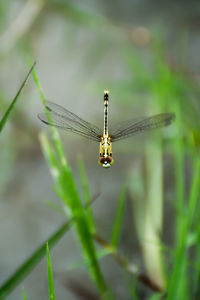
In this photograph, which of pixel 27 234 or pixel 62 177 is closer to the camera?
pixel 62 177

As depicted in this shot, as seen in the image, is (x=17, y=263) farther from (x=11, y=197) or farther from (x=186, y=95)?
(x=186, y=95)

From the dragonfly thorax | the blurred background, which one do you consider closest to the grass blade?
the dragonfly thorax

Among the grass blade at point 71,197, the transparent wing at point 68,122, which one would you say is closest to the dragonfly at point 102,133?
the transparent wing at point 68,122

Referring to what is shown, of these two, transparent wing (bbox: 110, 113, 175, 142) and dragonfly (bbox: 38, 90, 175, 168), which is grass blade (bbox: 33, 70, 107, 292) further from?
transparent wing (bbox: 110, 113, 175, 142)

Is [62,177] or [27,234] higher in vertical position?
[62,177]

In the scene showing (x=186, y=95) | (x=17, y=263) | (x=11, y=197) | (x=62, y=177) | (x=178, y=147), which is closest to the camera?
(x=62, y=177)

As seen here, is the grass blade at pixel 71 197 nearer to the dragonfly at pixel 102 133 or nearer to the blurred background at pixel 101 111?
the dragonfly at pixel 102 133

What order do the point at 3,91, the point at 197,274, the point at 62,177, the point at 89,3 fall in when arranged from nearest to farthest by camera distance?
the point at 62,177
the point at 197,274
the point at 3,91
the point at 89,3

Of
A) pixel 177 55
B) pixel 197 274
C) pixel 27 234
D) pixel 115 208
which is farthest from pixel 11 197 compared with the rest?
pixel 177 55
